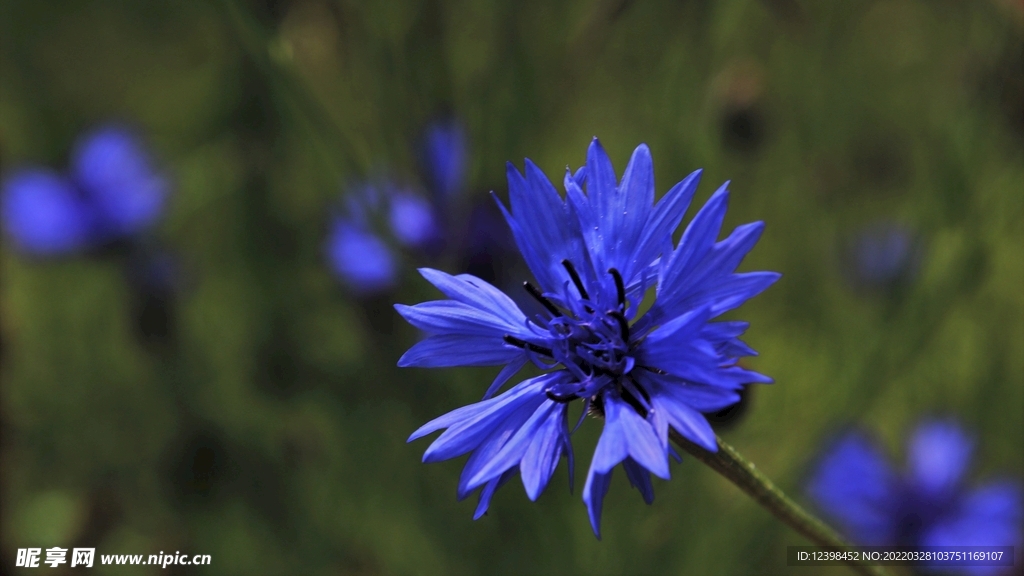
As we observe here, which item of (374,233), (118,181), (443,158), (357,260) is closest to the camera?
(374,233)

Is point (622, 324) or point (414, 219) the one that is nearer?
point (622, 324)

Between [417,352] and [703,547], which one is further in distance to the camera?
[703,547]

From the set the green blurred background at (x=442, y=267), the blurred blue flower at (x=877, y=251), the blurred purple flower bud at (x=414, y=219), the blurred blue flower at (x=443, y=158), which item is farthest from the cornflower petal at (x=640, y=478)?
the blurred blue flower at (x=877, y=251)

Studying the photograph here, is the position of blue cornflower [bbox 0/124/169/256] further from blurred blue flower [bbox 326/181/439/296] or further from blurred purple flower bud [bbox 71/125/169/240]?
blurred blue flower [bbox 326/181/439/296]

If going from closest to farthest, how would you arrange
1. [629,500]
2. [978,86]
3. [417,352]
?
[417,352], [629,500], [978,86]

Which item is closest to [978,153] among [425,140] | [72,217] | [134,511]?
[425,140]

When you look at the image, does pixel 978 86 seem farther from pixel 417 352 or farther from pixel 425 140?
pixel 417 352

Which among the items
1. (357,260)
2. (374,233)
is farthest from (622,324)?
(357,260)

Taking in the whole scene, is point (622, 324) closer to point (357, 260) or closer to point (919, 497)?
point (357, 260)
